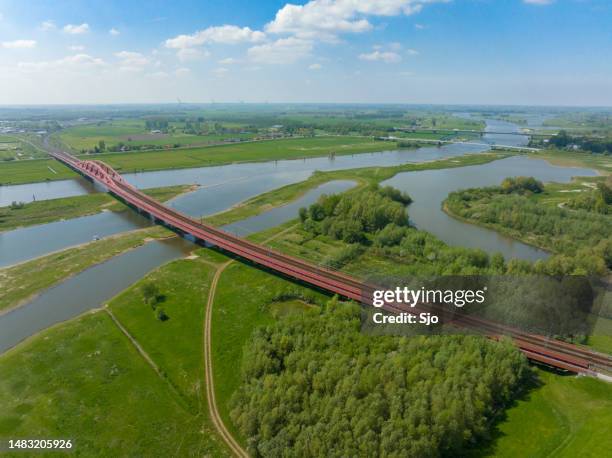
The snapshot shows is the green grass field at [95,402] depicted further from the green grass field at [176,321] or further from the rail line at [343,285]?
the rail line at [343,285]

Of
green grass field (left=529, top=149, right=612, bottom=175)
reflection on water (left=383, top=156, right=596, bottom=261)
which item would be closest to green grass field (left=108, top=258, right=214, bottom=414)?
reflection on water (left=383, top=156, right=596, bottom=261)

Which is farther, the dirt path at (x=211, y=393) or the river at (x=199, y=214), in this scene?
the river at (x=199, y=214)

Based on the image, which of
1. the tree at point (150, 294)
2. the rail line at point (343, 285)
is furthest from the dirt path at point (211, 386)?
the rail line at point (343, 285)

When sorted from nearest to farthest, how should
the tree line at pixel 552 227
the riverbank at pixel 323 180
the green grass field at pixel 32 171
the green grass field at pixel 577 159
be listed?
the tree line at pixel 552 227 < the riverbank at pixel 323 180 < the green grass field at pixel 32 171 < the green grass field at pixel 577 159

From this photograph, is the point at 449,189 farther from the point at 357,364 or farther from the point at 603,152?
the point at 603,152

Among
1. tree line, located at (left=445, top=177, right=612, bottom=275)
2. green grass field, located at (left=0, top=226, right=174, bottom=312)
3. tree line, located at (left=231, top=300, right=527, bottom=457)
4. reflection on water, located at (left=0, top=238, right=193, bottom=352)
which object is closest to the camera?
tree line, located at (left=231, top=300, right=527, bottom=457)

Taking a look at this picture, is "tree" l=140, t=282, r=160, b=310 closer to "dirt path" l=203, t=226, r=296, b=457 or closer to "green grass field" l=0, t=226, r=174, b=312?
"dirt path" l=203, t=226, r=296, b=457

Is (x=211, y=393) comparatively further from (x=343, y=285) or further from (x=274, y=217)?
(x=274, y=217)
